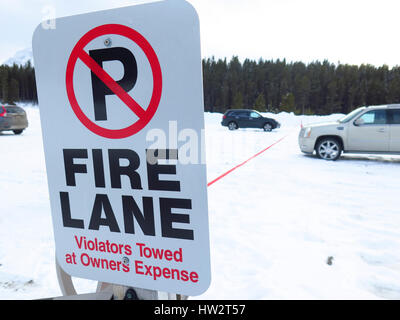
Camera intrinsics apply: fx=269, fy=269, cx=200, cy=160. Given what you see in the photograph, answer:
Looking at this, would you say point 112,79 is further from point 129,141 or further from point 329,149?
point 329,149

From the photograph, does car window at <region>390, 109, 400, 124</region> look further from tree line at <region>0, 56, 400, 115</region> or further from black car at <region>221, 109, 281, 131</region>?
tree line at <region>0, 56, 400, 115</region>

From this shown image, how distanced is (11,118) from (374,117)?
A: 48.2 feet

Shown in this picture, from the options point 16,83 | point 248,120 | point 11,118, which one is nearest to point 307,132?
point 248,120

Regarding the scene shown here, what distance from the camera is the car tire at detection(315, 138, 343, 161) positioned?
8.03m

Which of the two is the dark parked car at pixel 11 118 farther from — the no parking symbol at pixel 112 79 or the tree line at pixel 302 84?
the tree line at pixel 302 84

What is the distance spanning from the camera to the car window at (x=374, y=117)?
25.0ft

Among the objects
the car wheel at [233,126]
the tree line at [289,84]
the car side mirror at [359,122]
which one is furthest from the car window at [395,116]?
the tree line at [289,84]

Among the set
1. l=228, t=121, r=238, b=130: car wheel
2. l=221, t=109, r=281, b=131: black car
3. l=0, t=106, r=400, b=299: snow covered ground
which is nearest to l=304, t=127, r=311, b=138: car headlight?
l=0, t=106, r=400, b=299: snow covered ground

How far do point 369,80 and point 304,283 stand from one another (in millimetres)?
77927

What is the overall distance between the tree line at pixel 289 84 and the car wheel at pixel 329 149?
183 feet

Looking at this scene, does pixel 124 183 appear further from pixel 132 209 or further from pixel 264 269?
pixel 264 269

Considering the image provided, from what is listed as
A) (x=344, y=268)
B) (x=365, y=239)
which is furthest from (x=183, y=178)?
(x=365, y=239)

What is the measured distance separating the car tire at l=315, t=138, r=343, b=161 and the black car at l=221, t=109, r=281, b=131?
10.7 m

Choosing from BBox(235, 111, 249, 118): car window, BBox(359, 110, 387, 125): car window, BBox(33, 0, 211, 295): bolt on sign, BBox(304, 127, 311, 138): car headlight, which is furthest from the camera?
BBox(235, 111, 249, 118): car window
